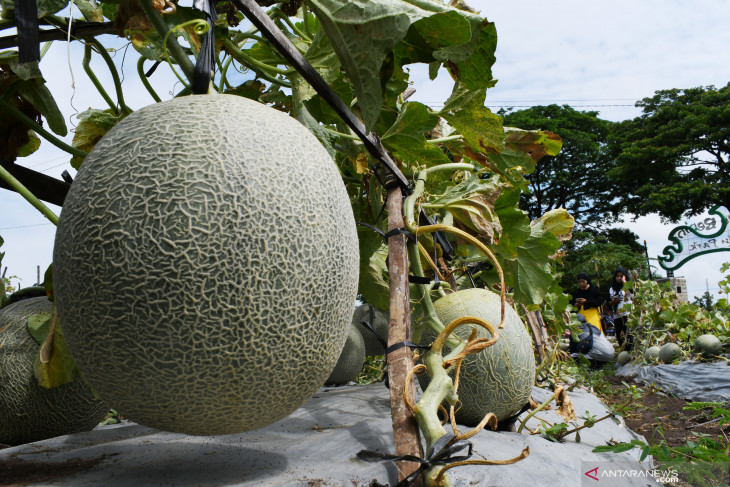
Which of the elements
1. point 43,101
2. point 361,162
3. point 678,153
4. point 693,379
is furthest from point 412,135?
point 678,153

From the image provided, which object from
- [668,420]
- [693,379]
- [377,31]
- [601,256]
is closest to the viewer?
[377,31]

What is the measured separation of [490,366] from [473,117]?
97cm

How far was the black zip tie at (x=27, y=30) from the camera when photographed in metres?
1.12

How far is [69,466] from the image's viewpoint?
4.46 feet

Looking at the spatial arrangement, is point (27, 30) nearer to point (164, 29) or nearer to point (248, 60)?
point (164, 29)

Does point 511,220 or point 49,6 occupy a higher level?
point 49,6

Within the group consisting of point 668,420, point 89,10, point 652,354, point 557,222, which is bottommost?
point 652,354

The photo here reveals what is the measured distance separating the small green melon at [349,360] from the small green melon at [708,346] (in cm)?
549

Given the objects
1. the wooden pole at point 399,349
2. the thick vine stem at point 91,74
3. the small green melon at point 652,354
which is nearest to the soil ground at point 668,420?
the small green melon at point 652,354

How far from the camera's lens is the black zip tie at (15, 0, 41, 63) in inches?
44.3

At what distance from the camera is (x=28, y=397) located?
5.41 ft

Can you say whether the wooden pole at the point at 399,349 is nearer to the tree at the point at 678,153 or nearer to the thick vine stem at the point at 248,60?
the thick vine stem at the point at 248,60

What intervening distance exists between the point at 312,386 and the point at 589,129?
30.3 metres

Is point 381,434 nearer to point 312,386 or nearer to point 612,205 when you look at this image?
point 312,386
